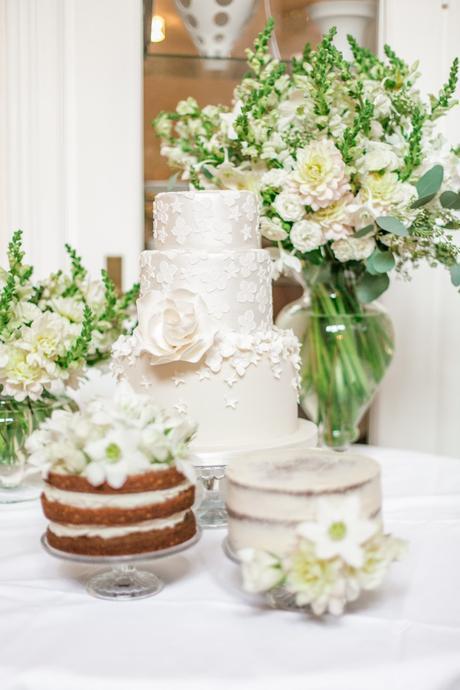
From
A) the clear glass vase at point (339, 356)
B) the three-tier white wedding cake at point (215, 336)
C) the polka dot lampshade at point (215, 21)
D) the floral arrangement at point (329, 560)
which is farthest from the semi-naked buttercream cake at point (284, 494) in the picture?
the polka dot lampshade at point (215, 21)

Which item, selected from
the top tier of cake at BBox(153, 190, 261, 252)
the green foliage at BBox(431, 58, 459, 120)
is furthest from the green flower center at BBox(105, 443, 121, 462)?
the green foliage at BBox(431, 58, 459, 120)

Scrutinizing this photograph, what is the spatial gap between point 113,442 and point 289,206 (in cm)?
65

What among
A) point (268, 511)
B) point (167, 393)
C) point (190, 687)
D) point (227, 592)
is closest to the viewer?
point (190, 687)

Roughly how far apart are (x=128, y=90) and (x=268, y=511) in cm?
137

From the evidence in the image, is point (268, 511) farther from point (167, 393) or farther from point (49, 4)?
point (49, 4)

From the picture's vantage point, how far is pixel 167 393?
1154mm

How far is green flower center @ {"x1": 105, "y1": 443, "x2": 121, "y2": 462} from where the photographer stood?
809 mm

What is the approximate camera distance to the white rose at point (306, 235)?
135 centimetres

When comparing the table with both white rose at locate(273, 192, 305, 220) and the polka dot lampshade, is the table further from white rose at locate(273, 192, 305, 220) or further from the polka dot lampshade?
the polka dot lampshade

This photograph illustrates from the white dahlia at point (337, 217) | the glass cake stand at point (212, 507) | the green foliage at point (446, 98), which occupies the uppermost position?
the green foliage at point (446, 98)

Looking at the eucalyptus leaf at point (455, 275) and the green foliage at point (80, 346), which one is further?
the eucalyptus leaf at point (455, 275)

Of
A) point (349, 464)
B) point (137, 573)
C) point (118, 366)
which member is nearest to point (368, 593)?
point (349, 464)

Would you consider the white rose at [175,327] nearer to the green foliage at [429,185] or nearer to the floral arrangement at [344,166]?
the floral arrangement at [344,166]

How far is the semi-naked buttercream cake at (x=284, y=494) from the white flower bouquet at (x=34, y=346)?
482 mm
